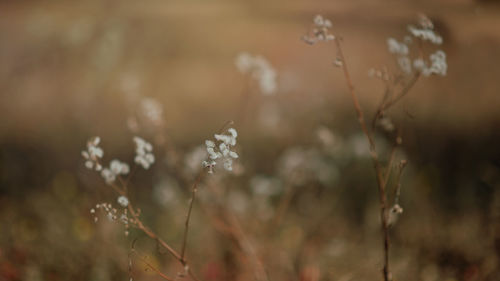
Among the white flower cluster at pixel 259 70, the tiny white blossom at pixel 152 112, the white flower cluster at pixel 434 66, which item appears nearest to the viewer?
the white flower cluster at pixel 434 66

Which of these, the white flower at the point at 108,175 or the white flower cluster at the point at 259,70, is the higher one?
the white flower cluster at the point at 259,70

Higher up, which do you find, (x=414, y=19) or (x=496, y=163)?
(x=414, y=19)

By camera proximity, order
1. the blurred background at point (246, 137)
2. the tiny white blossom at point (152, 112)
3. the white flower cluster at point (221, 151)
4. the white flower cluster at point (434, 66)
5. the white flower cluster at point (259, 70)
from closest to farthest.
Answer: the white flower cluster at point (221, 151) < the white flower cluster at point (434, 66) < the tiny white blossom at point (152, 112) < the white flower cluster at point (259, 70) < the blurred background at point (246, 137)

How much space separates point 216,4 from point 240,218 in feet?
4.98

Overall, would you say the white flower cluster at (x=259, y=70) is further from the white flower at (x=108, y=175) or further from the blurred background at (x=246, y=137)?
the white flower at (x=108, y=175)

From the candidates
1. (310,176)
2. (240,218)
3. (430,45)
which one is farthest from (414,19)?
(240,218)

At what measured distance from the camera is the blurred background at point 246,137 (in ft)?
7.14

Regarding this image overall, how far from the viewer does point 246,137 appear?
3.49 meters

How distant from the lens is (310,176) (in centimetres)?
259

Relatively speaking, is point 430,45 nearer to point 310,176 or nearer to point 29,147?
point 310,176

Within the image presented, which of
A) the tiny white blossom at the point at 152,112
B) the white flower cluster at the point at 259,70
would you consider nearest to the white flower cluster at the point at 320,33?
the white flower cluster at the point at 259,70

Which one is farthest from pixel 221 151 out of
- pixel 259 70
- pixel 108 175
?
pixel 259 70

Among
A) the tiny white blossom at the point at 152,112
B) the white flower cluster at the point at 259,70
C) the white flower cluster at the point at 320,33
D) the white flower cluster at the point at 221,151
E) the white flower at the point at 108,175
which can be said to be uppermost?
the white flower cluster at the point at 259,70

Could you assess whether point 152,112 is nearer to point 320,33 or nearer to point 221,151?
point 221,151
